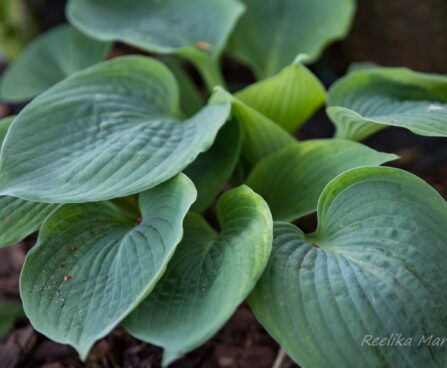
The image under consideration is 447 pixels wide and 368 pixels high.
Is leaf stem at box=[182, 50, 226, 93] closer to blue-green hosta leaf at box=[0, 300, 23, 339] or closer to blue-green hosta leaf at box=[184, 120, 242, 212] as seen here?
blue-green hosta leaf at box=[184, 120, 242, 212]

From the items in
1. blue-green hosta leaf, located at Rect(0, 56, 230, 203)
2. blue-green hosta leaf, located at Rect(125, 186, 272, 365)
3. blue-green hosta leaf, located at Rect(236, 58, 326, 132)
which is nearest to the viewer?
blue-green hosta leaf, located at Rect(125, 186, 272, 365)

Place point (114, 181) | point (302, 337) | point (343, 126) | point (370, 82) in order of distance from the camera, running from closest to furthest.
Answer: point (302, 337) < point (114, 181) < point (343, 126) < point (370, 82)

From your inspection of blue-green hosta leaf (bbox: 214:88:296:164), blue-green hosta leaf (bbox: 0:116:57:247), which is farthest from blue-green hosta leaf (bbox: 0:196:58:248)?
blue-green hosta leaf (bbox: 214:88:296:164)

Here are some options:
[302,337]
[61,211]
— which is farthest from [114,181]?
[302,337]

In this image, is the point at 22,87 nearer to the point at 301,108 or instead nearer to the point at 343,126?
the point at 301,108

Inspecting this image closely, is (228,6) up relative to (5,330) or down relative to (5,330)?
up

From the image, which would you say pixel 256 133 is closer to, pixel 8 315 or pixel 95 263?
pixel 95 263

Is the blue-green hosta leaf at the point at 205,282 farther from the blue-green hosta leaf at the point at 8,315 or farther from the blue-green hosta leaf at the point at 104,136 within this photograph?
the blue-green hosta leaf at the point at 8,315
